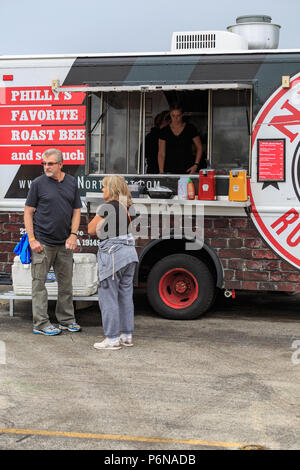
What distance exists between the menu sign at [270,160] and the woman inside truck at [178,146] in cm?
72

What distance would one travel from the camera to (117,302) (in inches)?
272

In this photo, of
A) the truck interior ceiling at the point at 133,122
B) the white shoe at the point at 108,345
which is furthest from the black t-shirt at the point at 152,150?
the white shoe at the point at 108,345

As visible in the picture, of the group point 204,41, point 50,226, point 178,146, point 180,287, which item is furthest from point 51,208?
point 204,41

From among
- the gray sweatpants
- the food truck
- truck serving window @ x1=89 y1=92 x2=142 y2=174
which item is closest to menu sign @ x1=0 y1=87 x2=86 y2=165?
the food truck

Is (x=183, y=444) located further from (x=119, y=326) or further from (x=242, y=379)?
(x=119, y=326)

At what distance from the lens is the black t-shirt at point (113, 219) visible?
6770 millimetres

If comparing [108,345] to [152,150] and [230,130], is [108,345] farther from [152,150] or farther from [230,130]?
[230,130]

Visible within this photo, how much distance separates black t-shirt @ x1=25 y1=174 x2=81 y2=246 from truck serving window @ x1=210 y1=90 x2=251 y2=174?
172 cm

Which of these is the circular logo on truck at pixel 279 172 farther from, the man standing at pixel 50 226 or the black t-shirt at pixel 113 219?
the man standing at pixel 50 226

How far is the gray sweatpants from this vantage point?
686cm

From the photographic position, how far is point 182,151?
321 inches

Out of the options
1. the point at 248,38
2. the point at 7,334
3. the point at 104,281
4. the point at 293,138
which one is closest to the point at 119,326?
the point at 104,281
